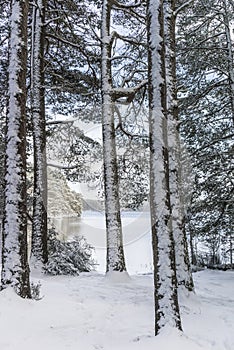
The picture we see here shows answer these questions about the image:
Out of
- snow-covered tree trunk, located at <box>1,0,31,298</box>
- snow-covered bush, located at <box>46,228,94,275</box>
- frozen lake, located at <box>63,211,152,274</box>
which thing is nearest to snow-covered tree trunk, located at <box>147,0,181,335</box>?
snow-covered tree trunk, located at <box>1,0,31,298</box>

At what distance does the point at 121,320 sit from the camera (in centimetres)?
368

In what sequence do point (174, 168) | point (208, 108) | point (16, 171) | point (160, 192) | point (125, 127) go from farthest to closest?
1. point (125, 127)
2. point (208, 108)
3. point (174, 168)
4. point (16, 171)
5. point (160, 192)

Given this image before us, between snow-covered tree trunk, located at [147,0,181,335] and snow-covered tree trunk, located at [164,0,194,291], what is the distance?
1.81m

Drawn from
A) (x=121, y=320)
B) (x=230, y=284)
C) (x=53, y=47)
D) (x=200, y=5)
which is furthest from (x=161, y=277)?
(x=53, y=47)

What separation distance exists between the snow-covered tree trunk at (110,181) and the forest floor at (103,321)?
1.12 meters

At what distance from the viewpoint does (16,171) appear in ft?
12.9

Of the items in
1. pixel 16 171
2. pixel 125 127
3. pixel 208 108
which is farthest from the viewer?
pixel 125 127

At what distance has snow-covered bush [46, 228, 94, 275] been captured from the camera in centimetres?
683

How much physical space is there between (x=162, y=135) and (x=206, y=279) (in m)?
5.14

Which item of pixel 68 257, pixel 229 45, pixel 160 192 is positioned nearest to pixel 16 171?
pixel 160 192

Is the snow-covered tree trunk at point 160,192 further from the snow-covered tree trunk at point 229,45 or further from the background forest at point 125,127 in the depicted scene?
the snow-covered tree trunk at point 229,45

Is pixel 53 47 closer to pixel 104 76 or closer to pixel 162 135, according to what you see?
pixel 104 76

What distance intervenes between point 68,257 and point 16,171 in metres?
3.88

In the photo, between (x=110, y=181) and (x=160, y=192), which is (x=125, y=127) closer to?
(x=110, y=181)
